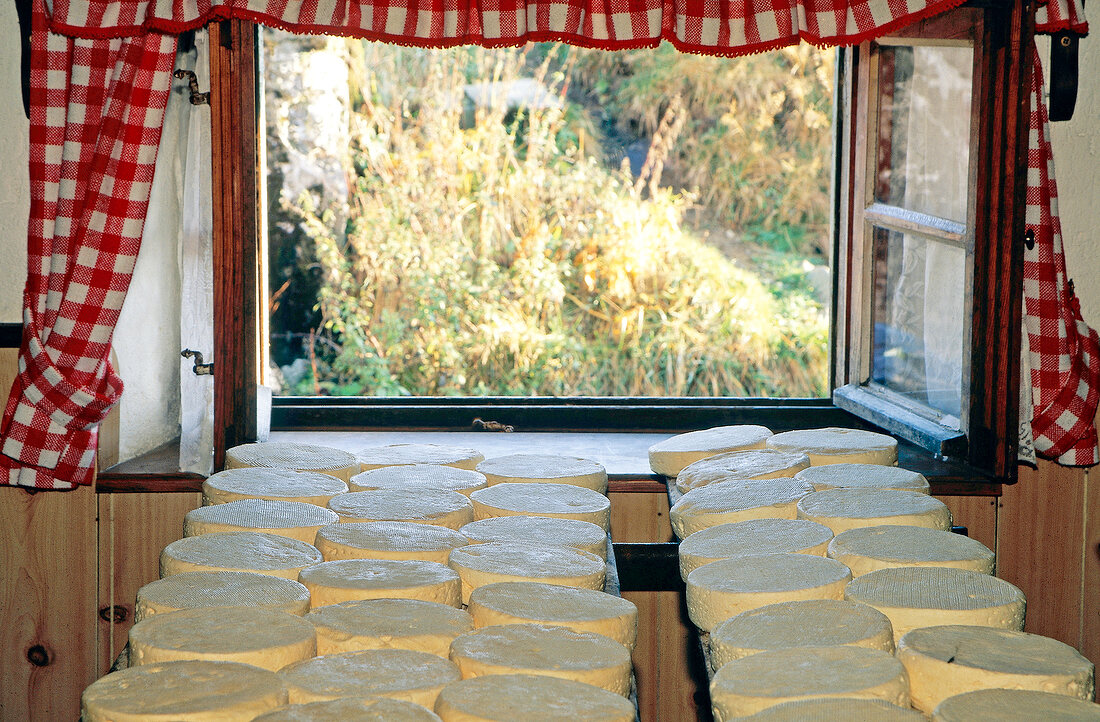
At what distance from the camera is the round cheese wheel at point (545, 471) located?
7.33ft

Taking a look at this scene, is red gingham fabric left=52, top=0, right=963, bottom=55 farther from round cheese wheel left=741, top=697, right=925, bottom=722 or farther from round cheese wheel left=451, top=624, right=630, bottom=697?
round cheese wheel left=741, top=697, right=925, bottom=722

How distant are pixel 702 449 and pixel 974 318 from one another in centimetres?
68

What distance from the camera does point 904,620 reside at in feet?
4.93

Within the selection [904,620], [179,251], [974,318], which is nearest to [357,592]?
[904,620]

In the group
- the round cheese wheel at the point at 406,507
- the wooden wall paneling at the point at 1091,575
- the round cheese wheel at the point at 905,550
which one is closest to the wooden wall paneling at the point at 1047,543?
the wooden wall paneling at the point at 1091,575

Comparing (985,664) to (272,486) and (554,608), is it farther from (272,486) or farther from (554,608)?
(272,486)

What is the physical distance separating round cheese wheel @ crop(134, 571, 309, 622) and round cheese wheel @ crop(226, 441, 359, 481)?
622 mm

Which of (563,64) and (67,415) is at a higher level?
(563,64)

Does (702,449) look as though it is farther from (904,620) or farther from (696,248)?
(696,248)

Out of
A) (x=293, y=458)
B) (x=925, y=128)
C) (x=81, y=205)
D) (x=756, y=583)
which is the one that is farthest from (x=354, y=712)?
(x=925, y=128)

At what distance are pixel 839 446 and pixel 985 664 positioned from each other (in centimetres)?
110

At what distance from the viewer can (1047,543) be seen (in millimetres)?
2746

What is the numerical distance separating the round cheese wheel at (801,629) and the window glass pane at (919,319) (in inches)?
48.1

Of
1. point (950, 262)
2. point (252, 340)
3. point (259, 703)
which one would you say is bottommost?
point (259, 703)
